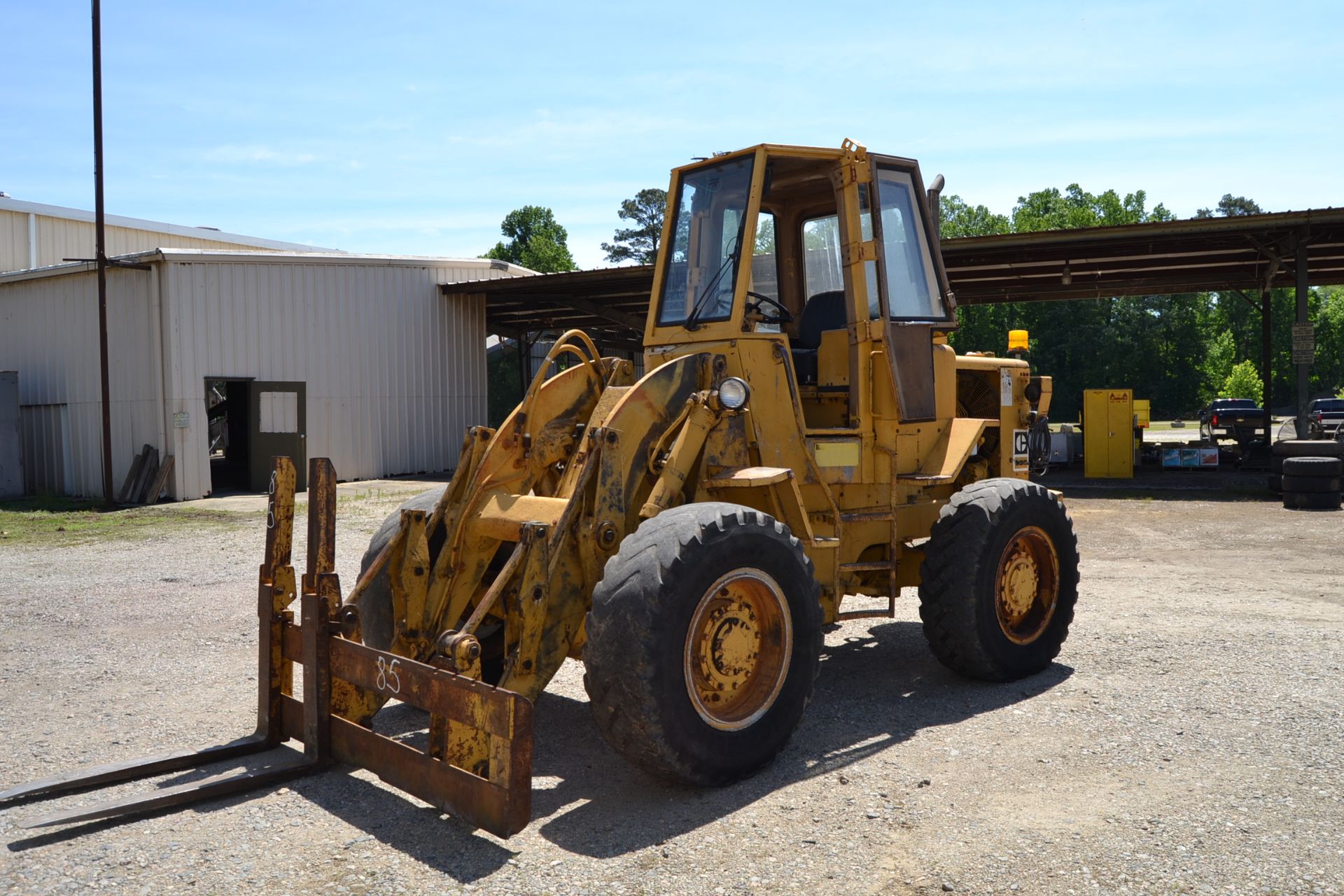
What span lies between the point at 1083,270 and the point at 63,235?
2593 centimetres

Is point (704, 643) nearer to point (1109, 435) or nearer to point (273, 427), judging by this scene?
point (273, 427)

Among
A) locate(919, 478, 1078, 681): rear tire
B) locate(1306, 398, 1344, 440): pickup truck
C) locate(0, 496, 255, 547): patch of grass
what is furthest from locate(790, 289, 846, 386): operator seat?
locate(1306, 398, 1344, 440): pickup truck

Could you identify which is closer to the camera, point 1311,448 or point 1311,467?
point 1311,467

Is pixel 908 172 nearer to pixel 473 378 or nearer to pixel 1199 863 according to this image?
pixel 1199 863

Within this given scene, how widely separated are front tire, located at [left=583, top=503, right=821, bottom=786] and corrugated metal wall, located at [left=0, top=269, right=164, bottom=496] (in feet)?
57.9

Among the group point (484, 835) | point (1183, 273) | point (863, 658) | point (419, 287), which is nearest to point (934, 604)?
point (863, 658)

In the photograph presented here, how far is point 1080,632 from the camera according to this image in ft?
26.5

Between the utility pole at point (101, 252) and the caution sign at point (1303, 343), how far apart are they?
2124 centimetres

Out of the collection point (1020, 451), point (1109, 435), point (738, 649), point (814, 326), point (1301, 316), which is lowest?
point (738, 649)

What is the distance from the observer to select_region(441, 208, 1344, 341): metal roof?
1919cm

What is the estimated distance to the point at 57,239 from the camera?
28.8 meters

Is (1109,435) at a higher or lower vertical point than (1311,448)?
higher

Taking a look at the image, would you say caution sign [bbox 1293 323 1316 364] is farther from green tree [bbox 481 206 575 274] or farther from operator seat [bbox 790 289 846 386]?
green tree [bbox 481 206 575 274]

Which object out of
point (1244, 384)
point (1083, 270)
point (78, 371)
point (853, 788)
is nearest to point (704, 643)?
point (853, 788)
